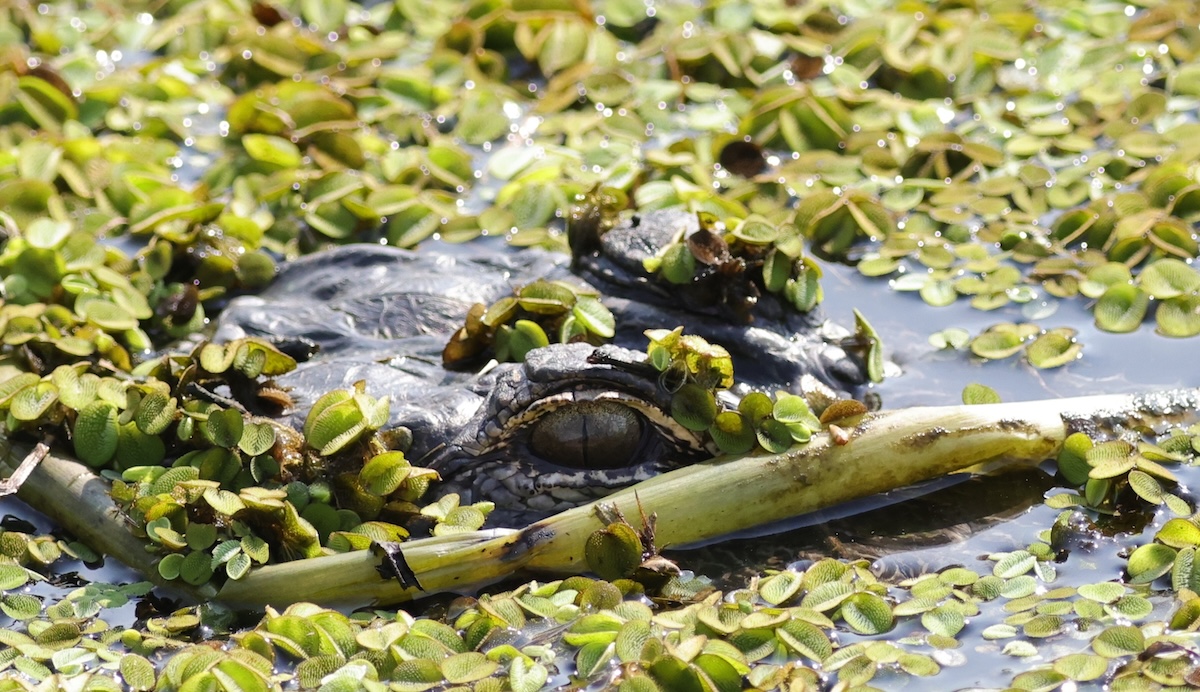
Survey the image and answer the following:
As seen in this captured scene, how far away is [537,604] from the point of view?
404cm

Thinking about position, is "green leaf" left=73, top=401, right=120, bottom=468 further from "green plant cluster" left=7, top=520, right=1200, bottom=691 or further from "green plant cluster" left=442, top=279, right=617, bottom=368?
"green plant cluster" left=442, top=279, right=617, bottom=368

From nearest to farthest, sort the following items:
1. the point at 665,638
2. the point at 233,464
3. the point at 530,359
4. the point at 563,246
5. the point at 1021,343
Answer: the point at 665,638 → the point at 530,359 → the point at 233,464 → the point at 1021,343 → the point at 563,246

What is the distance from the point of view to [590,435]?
4.37 metres

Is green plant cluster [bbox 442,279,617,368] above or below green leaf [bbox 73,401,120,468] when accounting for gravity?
above

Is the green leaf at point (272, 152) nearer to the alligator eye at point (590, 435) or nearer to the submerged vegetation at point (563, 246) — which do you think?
the submerged vegetation at point (563, 246)

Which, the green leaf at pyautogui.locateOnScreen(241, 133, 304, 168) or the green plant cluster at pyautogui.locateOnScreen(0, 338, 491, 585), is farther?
the green leaf at pyautogui.locateOnScreen(241, 133, 304, 168)

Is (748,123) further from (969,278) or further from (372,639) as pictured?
(372,639)

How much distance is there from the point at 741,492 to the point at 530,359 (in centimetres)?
72

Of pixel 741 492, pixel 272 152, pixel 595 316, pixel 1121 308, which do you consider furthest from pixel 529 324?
pixel 272 152

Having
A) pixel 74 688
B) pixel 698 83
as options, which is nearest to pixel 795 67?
pixel 698 83

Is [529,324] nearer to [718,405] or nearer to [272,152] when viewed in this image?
[718,405]

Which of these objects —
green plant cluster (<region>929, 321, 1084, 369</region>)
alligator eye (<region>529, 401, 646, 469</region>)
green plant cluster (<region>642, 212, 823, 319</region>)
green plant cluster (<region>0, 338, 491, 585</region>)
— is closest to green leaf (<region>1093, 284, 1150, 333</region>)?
green plant cluster (<region>929, 321, 1084, 369</region>)

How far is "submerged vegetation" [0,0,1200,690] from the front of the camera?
389 centimetres

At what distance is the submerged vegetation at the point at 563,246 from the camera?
3893 millimetres
